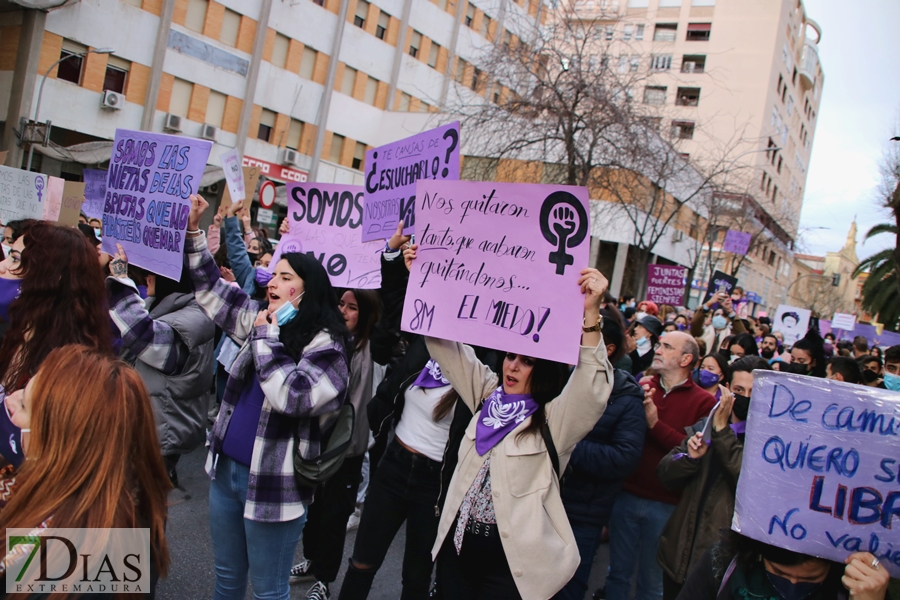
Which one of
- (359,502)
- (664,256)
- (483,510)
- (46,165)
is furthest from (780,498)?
(664,256)

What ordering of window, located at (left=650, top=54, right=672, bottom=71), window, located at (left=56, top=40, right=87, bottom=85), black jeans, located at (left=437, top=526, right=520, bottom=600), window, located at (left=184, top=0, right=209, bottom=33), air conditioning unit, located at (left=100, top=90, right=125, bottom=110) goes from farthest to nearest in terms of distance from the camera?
window, located at (left=184, top=0, right=209, bottom=33) < air conditioning unit, located at (left=100, top=90, right=125, bottom=110) < window, located at (left=56, top=40, right=87, bottom=85) < window, located at (left=650, top=54, right=672, bottom=71) < black jeans, located at (left=437, top=526, right=520, bottom=600)

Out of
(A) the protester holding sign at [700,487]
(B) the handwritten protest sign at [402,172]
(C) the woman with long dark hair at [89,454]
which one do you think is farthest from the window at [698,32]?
(C) the woman with long dark hair at [89,454]

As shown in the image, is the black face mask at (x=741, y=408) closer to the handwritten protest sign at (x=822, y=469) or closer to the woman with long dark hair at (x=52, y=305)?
the handwritten protest sign at (x=822, y=469)

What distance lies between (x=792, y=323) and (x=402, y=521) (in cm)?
1270

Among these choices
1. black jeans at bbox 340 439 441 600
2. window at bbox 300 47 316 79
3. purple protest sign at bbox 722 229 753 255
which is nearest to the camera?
black jeans at bbox 340 439 441 600

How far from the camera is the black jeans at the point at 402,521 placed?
11.3 feet

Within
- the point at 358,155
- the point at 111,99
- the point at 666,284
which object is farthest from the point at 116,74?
the point at 666,284

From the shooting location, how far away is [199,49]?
2328cm

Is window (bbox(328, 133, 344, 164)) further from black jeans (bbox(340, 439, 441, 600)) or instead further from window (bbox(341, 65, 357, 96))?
black jeans (bbox(340, 439, 441, 600))

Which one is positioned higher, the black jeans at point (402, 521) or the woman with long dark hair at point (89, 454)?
the woman with long dark hair at point (89, 454)

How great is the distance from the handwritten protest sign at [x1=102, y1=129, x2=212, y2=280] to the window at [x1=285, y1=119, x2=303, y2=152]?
2343 cm

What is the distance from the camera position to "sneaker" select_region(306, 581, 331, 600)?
13.0 feet

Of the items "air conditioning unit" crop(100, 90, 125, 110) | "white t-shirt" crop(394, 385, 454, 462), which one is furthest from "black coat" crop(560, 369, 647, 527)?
"air conditioning unit" crop(100, 90, 125, 110)

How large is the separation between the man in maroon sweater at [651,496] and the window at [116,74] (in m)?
22.3
